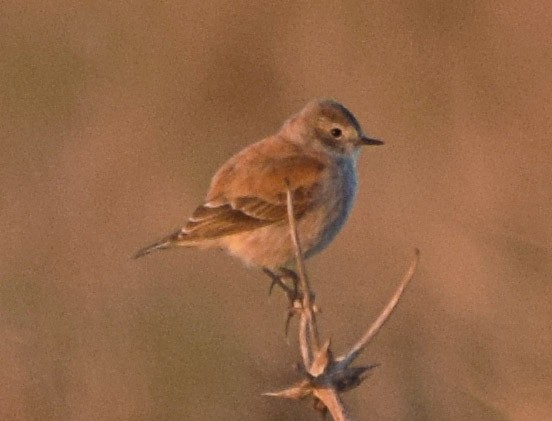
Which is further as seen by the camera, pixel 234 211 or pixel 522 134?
pixel 522 134

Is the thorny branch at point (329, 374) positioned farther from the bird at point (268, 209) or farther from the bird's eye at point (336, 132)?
the bird's eye at point (336, 132)

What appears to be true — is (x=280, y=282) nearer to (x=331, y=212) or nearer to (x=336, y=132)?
(x=331, y=212)

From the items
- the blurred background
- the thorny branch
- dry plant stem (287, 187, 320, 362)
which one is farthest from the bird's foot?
the thorny branch

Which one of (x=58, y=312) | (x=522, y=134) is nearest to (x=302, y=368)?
(x=58, y=312)

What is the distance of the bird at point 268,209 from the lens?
206 inches

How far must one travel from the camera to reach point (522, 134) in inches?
303

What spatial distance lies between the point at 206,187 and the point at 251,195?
8.54 ft

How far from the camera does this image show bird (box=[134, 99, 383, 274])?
522 cm

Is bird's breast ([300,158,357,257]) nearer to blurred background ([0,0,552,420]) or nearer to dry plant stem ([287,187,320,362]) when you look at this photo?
blurred background ([0,0,552,420])

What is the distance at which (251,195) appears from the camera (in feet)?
17.3

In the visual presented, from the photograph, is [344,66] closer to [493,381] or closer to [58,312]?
[58,312]

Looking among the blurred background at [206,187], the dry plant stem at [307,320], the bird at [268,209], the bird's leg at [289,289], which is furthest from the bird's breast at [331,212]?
the dry plant stem at [307,320]

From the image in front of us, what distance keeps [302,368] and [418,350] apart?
10.4 ft

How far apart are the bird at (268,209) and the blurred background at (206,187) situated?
23.6 inches
